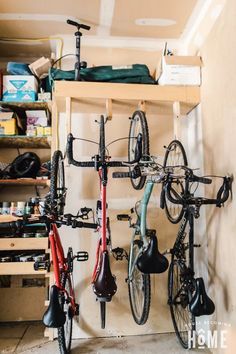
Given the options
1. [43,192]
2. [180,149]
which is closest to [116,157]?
[180,149]

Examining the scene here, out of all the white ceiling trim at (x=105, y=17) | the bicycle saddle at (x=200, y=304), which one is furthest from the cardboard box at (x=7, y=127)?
the bicycle saddle at (x=200, y=304)

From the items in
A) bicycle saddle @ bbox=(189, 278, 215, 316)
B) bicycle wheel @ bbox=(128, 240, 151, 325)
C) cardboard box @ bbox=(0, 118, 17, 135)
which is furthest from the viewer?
cardboard box @ bbox=(0, 118, 17, 135)

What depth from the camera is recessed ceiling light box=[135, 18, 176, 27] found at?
256 centimetres

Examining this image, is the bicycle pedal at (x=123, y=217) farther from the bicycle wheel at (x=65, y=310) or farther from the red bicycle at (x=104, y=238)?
the bicycle wheel at (x=65, y=310)

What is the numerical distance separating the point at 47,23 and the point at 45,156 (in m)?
1.25

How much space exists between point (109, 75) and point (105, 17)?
1.65 feet

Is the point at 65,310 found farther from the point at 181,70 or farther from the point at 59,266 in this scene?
the point at 181,70

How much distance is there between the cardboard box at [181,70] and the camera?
2.49 m

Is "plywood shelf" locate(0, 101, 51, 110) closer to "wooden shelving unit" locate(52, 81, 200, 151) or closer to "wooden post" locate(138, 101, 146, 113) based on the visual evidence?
"wooden shelving unit" locate(52, 81, 200, 151)

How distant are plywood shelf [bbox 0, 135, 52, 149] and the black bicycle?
4.33 feet

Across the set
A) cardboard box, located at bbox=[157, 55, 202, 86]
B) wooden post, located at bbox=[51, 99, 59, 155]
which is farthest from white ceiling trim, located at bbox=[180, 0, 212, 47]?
wooden post, located at bbox=[51, 99, 59, 155]

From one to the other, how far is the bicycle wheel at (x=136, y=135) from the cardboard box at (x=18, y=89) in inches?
37.4

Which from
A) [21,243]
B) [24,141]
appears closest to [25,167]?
[24,141]

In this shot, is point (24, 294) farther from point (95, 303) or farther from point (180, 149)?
Result: point (180, 149)
